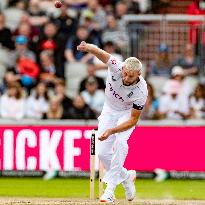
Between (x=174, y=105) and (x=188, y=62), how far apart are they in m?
1.49

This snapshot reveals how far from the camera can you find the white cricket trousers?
43.6 ft

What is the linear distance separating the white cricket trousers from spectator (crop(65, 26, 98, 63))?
7.65 metres

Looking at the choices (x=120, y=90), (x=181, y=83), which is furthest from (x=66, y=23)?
(x=120, y=90)

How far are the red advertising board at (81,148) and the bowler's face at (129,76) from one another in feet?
16.5

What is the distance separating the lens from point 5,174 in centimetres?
1828

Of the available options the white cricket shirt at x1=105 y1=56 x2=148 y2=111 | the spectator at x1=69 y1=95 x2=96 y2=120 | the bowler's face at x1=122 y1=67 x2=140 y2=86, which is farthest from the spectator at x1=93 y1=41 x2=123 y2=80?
the bowler's face at x1=122 y1=67 x2=140 y2=86

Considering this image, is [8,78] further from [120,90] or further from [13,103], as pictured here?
[120,90]

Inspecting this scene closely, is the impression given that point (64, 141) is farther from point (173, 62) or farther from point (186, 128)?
point (173, 62)

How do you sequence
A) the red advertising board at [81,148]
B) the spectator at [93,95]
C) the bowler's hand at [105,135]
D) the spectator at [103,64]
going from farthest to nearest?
1. the spectator at [103,64]
2. the spectator at [93,95]
3. the red advertising board at [81,148]
4. the bowler's hand at [105,135]

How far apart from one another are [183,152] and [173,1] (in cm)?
656

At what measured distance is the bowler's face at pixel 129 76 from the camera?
41.1 ft

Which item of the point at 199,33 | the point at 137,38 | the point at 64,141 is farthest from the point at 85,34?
the point at 64,141

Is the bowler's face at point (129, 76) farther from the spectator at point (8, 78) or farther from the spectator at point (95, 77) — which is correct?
the spectator at point (8, 78)

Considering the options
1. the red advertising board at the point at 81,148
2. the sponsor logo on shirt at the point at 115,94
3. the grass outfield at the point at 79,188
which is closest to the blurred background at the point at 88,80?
the red advertising board at the point at 81,148
